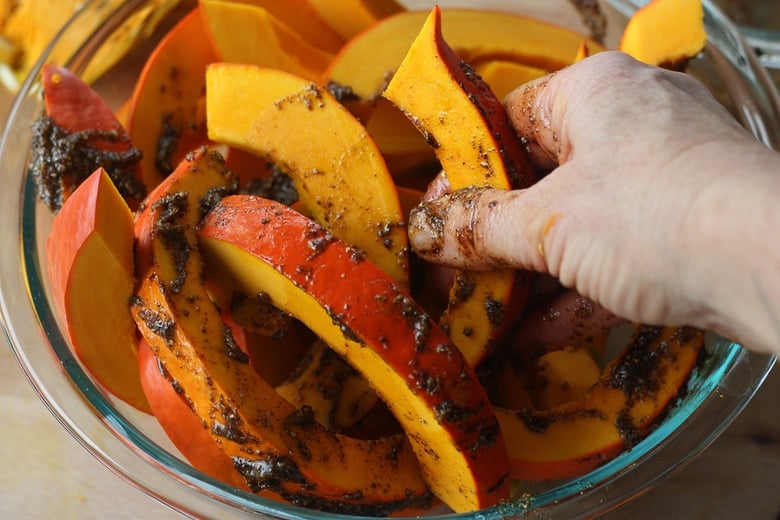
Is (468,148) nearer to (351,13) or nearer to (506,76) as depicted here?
(506,76)

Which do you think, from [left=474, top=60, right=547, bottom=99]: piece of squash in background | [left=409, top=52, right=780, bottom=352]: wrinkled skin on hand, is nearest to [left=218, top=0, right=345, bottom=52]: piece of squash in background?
[left=474, top=60, right=547, bottom=99]: piece of squash in background

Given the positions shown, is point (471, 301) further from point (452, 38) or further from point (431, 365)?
point (452, 38)

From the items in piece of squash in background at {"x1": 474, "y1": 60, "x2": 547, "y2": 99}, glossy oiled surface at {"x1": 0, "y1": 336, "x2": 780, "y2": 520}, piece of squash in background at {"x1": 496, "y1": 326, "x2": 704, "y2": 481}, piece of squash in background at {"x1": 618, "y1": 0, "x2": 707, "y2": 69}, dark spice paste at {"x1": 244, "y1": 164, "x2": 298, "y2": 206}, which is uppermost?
piece of squash in background at {"x1": 618, "y1": 0, "x2": 707, "y2": 69}

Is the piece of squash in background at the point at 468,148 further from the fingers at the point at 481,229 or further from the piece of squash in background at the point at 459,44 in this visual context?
the piece of squash in background at the point at 459,44

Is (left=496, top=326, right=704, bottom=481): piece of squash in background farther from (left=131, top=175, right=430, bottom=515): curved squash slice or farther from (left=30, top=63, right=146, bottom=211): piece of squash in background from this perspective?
(left=30, top=63, right=146, bottom=211): piece of squash in background

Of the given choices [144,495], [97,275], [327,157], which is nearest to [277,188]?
[327,157]

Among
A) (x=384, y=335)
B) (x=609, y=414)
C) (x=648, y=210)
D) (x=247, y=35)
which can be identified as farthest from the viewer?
(x=247, y=35)
